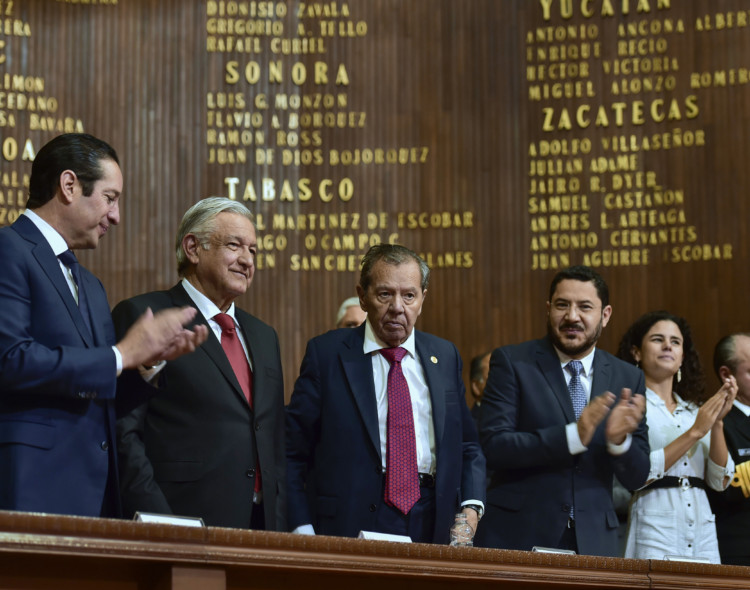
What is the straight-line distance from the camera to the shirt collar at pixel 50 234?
312 centimetres

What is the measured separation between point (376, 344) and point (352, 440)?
1.21 feet

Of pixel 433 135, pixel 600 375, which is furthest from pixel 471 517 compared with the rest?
pixel 433 135

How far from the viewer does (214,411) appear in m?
3.43

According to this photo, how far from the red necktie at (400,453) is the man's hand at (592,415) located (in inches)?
24.2

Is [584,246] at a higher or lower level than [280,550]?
higher

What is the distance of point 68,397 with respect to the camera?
117 inches

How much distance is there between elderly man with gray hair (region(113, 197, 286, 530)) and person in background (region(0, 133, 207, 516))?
0.15 metres

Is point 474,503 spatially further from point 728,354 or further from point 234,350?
point 728,354

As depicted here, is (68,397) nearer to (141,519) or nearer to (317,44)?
(141,519)

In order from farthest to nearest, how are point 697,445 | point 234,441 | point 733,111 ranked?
1. point 733,111
2. point 697,445
3. point 234,441

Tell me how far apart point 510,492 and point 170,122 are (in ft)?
10.8

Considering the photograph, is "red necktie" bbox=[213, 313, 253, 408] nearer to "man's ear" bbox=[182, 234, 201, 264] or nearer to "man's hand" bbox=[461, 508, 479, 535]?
"man's ear" bbox=[182, 234, 201, 264]

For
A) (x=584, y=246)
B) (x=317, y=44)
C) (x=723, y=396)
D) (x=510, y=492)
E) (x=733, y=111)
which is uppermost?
(x=317, y=44)

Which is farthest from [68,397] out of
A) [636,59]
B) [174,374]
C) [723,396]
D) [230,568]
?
[636,59]
